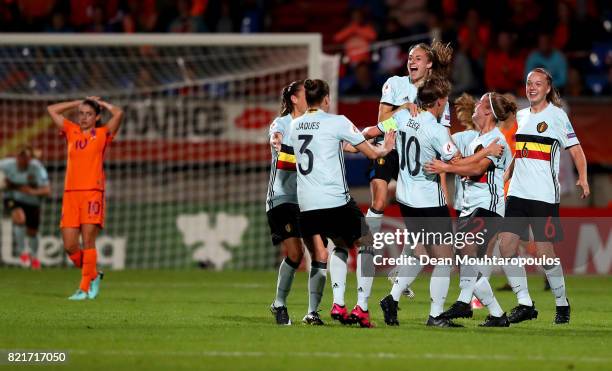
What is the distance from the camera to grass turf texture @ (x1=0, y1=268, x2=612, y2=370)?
775 cm

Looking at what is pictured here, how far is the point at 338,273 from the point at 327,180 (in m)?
0.74

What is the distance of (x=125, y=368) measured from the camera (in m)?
7.45

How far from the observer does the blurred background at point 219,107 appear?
19.3 metres

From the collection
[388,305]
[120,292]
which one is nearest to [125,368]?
[388,305]

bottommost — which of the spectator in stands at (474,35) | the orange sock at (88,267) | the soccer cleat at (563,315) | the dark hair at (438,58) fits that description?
the soccer cleat at (563,315)

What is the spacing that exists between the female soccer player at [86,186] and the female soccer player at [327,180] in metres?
3.98

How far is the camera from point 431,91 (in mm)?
9672

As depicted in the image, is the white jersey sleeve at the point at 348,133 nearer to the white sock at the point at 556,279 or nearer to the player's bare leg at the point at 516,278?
Result: the player's bare leg at the point at 516,278

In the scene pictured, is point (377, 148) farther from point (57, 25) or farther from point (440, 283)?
point (57, 25)

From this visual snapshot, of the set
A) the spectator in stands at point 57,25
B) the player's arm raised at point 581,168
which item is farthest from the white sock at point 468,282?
the spectator in stands at point 57,25

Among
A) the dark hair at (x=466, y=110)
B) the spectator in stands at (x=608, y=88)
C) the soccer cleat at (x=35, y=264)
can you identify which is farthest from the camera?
the spectator in stands at (x=608, y=88)

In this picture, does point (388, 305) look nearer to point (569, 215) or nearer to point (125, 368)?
point (125, 368)

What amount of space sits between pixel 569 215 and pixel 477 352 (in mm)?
10891

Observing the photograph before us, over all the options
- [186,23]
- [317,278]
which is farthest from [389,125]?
[186,23]
